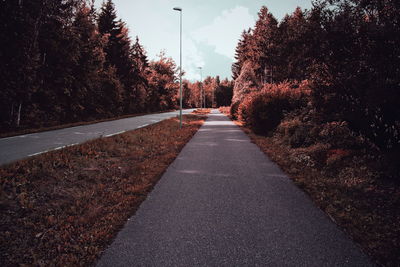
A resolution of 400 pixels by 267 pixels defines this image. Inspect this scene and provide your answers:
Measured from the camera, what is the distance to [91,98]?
23391 mm

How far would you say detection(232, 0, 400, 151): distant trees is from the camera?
3.90 m

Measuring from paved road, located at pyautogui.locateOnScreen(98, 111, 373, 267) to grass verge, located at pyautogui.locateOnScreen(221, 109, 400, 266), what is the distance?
0.24 m

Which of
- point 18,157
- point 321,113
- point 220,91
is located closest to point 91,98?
point 18,157

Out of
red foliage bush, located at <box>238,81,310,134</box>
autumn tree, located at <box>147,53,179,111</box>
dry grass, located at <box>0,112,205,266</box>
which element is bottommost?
dry grass, located at <box>0,112,205,266</box>

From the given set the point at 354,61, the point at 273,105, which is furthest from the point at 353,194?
the point at 273,105

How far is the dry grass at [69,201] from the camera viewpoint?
9.66ft

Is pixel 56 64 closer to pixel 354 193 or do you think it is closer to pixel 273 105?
pixel 273 105

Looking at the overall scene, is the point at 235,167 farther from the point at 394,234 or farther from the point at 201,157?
the point at 394,234

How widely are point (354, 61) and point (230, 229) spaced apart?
4091mm

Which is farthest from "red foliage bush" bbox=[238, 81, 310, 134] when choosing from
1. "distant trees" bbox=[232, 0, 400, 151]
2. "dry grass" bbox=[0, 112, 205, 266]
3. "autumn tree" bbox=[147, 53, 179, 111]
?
"autumn tree" bbox=[147, 53, 179, 111]

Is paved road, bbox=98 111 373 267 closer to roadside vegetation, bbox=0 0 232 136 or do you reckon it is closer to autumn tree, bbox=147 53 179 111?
roadside vegetation, bbox=0 0 232 136

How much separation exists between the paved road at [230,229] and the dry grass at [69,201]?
365 millimetres

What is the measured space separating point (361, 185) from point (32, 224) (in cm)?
638

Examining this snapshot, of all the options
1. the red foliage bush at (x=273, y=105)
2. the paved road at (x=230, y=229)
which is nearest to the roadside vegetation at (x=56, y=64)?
the paved road at (x=230, y=229)
